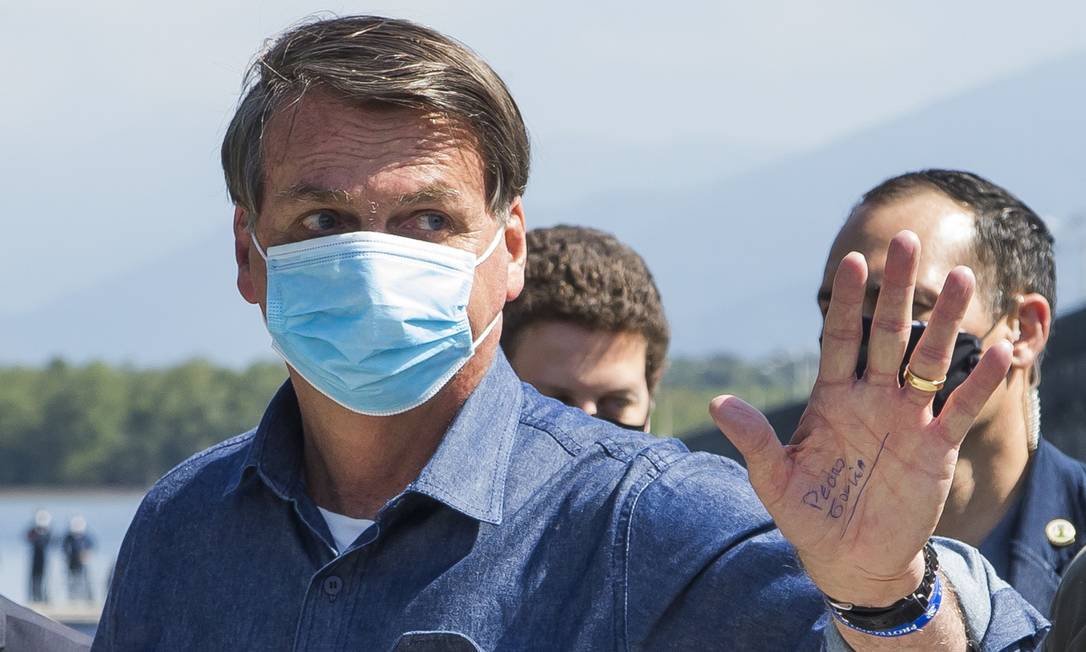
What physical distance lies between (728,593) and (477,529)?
49cm

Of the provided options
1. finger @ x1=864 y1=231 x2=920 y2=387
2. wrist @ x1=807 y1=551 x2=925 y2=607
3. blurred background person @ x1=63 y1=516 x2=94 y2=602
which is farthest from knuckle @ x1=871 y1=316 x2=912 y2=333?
blurred background person @ x1=63 y1=516 x2=94 y2=602

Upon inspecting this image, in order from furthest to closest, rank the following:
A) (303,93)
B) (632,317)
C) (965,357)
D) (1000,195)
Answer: (632,317)
(1000,195)
(965,357)
(303,93)

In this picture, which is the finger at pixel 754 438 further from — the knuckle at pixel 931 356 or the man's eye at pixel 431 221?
the man's eye at pixel 431 221

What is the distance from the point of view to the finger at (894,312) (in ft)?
7.65

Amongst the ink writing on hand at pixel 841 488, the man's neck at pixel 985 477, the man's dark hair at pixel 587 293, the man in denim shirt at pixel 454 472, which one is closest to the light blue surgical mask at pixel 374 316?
the man in denim shirt at pixel 454 472

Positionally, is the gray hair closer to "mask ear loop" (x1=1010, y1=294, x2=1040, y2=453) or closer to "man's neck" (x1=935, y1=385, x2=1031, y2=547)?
"man's neck" (x1=935, y1=385, x2=1031, y2=547)

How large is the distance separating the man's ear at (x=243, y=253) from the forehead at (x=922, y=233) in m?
1.46

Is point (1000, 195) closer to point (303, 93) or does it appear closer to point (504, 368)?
point (504, 368)

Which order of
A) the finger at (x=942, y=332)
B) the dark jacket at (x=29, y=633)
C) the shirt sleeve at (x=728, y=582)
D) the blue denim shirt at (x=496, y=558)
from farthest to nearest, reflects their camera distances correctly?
the dark jacket at (x=29, y=633)
the blue denim shirt at (x=496, y=558)
the shirt sleeve at (x=728, y=582)
the finger at (x=942, y=332)

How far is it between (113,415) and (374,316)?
13948cm

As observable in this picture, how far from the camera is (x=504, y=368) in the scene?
319cm

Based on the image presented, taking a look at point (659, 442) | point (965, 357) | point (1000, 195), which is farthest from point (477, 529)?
point (1000, 195)

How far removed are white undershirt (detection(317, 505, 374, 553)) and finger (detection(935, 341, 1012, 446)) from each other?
114 cm

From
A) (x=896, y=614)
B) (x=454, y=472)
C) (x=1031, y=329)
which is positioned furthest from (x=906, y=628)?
(x=1031, y=329)
